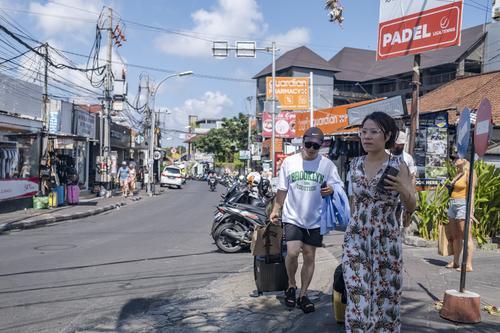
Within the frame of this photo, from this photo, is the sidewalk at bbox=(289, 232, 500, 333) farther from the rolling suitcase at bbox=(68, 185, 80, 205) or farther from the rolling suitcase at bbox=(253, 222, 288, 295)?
the rolling suitcase at bbox=(68, 185, 80, 205)

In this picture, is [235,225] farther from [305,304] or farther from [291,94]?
[291,94]

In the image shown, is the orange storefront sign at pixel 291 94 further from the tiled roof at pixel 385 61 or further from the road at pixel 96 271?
the tiled roof at pixel 385 61

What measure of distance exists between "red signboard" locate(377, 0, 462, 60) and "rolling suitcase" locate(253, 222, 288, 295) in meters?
6.00

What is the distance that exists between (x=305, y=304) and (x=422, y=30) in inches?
260

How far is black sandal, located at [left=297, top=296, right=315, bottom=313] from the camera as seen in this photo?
16.1ft

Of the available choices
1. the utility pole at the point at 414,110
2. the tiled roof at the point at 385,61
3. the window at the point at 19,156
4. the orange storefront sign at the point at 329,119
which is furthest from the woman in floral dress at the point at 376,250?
the tiled roof at the point at 385,61

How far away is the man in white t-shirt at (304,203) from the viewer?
4934 mm

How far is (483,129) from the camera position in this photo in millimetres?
4758

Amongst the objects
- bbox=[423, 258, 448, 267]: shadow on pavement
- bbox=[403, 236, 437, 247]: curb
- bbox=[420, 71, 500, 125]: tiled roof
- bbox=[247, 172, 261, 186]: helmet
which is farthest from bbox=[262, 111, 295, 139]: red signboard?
bbox=[423, 258, 448, 267]: shadow on pavement

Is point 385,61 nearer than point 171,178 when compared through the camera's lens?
No

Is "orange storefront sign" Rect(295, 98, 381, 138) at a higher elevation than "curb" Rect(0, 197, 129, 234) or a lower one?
higher

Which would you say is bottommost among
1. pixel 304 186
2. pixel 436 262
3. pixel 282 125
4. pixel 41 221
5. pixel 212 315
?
pixel 41 221

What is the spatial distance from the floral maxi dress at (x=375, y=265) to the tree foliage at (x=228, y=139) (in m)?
61.1

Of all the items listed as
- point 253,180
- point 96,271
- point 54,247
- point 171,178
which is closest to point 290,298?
point 96,271
